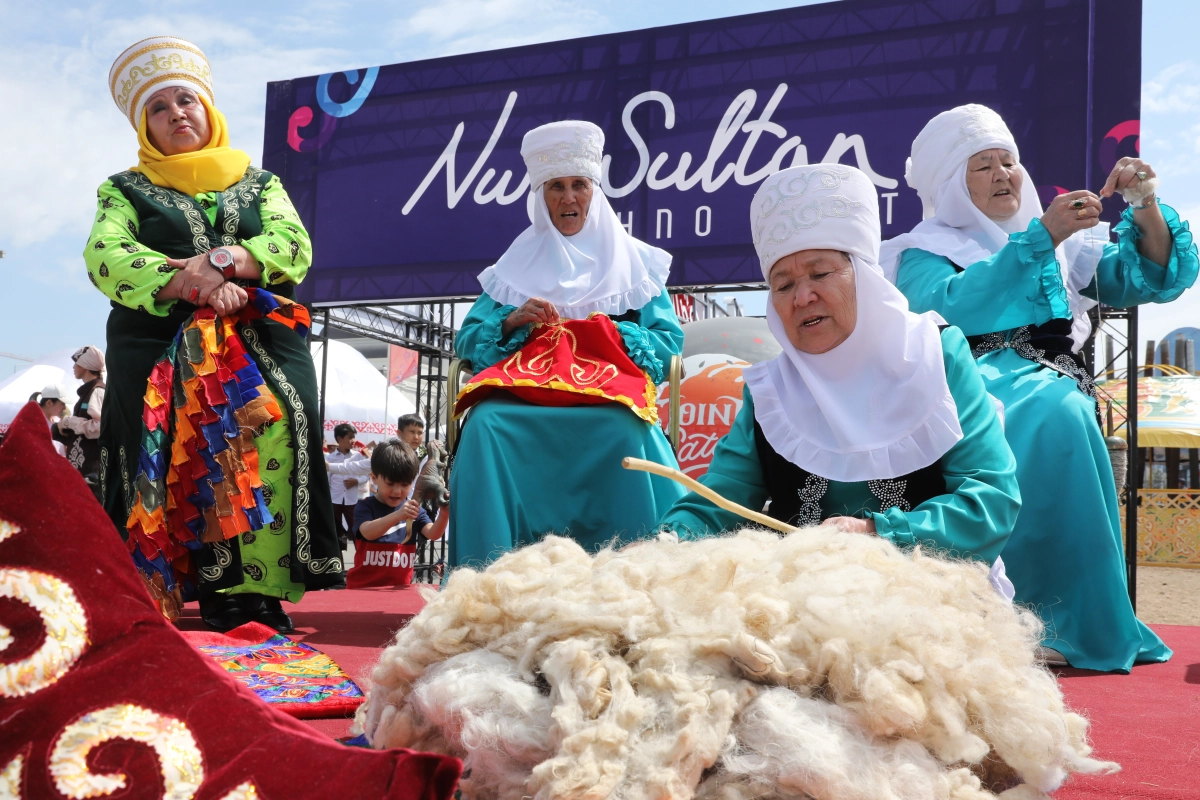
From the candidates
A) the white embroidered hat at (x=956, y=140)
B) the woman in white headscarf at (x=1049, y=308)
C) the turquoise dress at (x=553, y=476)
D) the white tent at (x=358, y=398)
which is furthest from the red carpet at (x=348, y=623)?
the white tent at (x=358, y=398)

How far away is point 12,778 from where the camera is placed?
0.89 meters

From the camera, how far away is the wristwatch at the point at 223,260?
303 centimetres

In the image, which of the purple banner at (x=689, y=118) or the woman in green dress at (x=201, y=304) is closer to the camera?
the woman in green dress at (x=201, y=304)

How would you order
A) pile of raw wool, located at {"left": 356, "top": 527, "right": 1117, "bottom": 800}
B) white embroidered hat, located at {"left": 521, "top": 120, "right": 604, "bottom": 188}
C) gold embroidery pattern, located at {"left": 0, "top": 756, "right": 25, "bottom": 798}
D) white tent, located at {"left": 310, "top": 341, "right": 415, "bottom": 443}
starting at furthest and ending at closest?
white tent, located at {"left": 310, "top": 341, "right": 415, "bottom": 443} < white embroidered hat, located at {"left": 521, "top": 120, "right": 604, "bottom": 188} < pile of raw wool, located at {"left": 356, "top": 527, "right": 1117, "bottom": 800} < gold embroidery pattern, located at {"left": 0, "top": 756, "right": 25, "bottom": 798}

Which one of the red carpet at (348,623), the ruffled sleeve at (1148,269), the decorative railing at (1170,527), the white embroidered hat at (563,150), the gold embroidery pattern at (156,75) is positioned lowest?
the decorative railing at (1170,527)

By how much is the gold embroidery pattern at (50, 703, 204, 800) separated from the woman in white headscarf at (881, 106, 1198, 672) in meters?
2.57

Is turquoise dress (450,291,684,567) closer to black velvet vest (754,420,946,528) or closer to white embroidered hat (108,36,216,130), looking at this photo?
black velvet vest (754,420,946,528)

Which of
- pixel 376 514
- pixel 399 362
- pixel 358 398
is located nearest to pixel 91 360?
pixel 376 514

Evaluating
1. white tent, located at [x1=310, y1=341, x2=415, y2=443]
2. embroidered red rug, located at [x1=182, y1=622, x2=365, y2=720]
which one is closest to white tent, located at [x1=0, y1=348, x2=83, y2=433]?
white tent, located at [x1=310, y1=341, x2=415, y2=443]

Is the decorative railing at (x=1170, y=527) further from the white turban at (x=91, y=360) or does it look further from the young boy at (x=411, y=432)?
the white turban at (x=91, y=360)

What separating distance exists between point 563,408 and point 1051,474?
1.51m

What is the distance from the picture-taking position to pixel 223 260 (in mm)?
3033

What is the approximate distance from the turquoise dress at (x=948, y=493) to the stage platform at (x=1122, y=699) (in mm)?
435

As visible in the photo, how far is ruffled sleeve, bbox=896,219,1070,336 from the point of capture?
2.81 m
